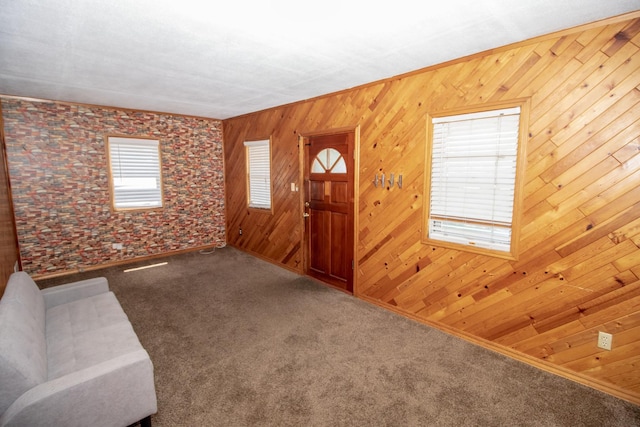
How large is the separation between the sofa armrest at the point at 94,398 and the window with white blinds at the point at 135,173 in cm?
417

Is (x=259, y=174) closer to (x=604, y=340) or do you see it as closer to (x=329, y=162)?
(x=329, y=162)

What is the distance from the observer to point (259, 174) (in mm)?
5551

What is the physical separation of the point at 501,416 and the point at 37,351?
10.0ft

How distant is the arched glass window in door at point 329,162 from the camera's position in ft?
13.1

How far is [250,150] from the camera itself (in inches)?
223

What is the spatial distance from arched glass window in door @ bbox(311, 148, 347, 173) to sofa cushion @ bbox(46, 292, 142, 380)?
2.87 m

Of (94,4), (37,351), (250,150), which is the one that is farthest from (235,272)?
(94,4)

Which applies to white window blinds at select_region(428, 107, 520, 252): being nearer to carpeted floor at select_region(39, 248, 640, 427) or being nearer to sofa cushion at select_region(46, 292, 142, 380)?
carpeted floor at select_region(39, 248, 640, 427)

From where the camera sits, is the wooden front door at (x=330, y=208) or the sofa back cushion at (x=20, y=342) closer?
the sofa back cushion at (x=20, y=342)

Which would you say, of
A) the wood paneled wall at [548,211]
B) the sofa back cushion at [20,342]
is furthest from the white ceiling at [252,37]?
the sofa back cushion at [20,342]

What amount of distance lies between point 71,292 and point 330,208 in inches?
118

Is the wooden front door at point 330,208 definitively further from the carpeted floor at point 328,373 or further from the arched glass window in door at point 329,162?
the carpeted floor at point 328,373

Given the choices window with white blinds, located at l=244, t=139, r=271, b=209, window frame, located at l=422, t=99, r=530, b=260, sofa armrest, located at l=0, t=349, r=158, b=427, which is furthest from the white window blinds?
window with white blinds, located at l=244, t=139, r=271, b=209

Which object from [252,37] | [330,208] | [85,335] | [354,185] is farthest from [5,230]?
[354,185]
